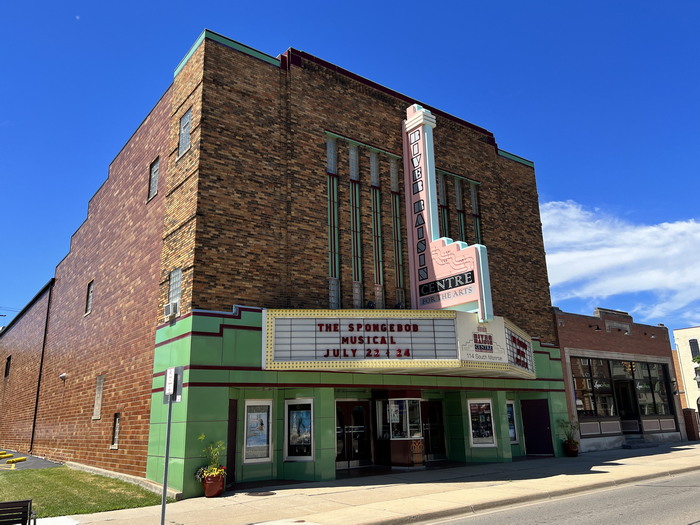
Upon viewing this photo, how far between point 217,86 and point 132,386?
10379 mm

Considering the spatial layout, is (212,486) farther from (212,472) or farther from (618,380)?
(618,380)

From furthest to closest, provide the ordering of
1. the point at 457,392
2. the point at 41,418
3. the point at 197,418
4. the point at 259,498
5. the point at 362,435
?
the point at 41,418, the point at 457,392, the point at 362,435, the point at 197,418, the point at 259,498

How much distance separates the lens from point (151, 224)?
20422 mm

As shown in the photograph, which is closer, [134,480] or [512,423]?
[134,480]

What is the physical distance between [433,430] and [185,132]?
1480cm

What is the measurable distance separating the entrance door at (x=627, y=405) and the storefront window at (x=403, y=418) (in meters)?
15.5

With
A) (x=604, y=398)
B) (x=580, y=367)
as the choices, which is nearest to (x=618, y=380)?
(x=604, y=398)

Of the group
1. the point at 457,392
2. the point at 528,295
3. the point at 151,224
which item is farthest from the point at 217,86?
the point at 528,295

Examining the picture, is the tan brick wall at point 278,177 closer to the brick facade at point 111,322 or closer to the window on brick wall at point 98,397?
the brick facade at point 111,322

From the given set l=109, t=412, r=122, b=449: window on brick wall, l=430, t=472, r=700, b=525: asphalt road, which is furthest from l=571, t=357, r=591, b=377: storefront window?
l=109, t=412, r=122, b=449: window on brick wall

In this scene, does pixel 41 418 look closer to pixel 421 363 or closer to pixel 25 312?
pixel 25 312

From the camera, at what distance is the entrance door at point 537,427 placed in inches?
954

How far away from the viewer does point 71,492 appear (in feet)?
50.4

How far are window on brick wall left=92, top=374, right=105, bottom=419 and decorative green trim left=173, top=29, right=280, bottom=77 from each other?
12.3 meters
